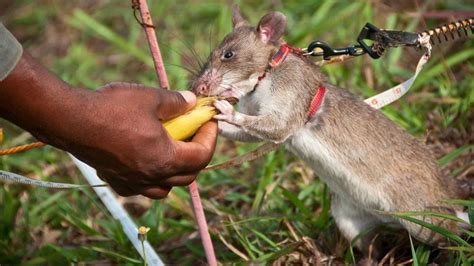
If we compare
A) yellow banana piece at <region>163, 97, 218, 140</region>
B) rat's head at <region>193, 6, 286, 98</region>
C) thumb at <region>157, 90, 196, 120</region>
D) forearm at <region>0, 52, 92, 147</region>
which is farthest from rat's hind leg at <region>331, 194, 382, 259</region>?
forearm at <region>0, 52, 92, 147</region>

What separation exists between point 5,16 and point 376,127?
5.48m

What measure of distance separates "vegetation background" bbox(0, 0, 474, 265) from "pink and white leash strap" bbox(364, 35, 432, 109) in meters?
0.64

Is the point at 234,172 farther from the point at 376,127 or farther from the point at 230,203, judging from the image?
the point at 376,127

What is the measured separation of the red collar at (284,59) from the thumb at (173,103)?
29.9 inches

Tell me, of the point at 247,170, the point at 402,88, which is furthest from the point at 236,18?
the point at 247,170

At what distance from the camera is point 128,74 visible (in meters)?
7.46

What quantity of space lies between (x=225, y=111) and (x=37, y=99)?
107cm

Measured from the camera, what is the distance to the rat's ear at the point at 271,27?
435cm

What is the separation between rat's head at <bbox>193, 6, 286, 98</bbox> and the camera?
427 cm

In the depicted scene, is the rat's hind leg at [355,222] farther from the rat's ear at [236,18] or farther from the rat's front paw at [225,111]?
the rat's ear at [236,18]

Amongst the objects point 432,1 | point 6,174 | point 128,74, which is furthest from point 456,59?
point 6,174

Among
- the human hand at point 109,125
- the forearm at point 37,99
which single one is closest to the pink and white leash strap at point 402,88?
the human hand at point 109,125

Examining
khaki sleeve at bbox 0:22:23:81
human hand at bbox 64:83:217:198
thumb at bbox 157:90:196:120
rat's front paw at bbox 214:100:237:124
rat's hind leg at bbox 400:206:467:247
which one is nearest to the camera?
khaki sleeve at bbox 0:22:23:81

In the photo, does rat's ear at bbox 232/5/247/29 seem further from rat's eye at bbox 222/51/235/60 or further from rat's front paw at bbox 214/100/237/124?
rat's front paw at bbox 214/100/237/124
